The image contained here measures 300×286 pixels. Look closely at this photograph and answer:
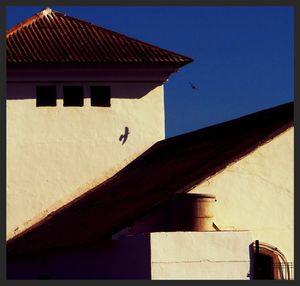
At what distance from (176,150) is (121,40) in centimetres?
532

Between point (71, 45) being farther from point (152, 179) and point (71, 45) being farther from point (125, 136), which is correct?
point (152, 179)

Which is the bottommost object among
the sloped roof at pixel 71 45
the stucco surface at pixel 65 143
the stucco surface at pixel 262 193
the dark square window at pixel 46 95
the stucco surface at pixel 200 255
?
the stucco surface at pixel 200 255

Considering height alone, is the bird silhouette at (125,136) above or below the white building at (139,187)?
above

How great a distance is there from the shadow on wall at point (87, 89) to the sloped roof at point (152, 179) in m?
1.84

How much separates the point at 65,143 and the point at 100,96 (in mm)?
1848

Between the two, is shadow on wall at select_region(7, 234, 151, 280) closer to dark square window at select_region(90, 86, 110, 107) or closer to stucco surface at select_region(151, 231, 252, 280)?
stucco surface at select_region(151, 231, 252, 280)

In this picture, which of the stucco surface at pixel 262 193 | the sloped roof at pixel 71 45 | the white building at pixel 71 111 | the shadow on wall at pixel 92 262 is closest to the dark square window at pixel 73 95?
the white building at pixel 71 111

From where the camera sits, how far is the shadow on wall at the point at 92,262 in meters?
25.0

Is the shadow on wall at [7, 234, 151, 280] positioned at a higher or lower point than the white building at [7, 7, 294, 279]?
lower

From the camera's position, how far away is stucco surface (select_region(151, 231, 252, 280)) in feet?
79.8

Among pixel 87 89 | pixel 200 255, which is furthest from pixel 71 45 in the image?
pixel 200 255

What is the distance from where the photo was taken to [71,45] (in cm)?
3656

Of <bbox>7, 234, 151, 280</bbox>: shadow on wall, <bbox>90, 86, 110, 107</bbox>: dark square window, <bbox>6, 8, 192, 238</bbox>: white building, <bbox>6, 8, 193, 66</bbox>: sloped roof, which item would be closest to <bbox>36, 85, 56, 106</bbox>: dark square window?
<bbox>6, 8, 192, 238</bbox>: white building

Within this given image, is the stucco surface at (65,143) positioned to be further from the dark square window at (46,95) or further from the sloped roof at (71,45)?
the sloped roof at (71,45)
